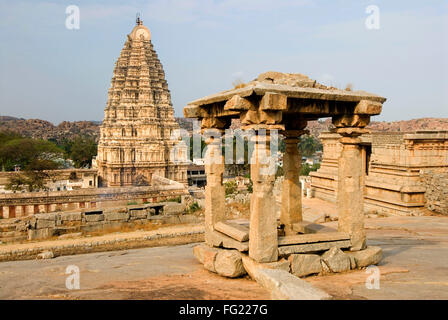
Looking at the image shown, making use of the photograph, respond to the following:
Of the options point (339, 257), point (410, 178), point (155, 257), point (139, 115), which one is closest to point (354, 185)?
point (339, 257)

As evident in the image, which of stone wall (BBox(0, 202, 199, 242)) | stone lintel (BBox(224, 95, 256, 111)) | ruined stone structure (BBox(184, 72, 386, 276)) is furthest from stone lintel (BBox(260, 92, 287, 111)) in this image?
stone wall (BBox(0, 202, 199, 242))

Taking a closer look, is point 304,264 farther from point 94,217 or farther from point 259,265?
point 94,217

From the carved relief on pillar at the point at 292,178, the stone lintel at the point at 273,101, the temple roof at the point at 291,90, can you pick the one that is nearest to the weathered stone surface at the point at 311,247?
the carved relief on pillar at the point at 292,178

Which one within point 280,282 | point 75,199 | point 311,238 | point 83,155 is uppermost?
point 83,155

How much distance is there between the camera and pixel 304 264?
4.94 m

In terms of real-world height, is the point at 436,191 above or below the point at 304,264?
above

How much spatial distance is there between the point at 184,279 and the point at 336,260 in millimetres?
2073

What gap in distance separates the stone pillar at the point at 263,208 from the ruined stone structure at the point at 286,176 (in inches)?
0.5

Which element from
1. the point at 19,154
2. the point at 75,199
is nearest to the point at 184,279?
the point at 75,199

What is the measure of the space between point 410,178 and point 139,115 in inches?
1240

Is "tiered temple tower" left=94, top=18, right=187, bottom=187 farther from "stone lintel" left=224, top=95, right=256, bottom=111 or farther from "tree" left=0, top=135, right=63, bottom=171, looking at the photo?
"stone lintel" left=224, top=95, right=256, bottom=111

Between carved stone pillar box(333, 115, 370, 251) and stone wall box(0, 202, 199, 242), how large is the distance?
10969 millimetres

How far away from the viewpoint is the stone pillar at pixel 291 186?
6539 mm
